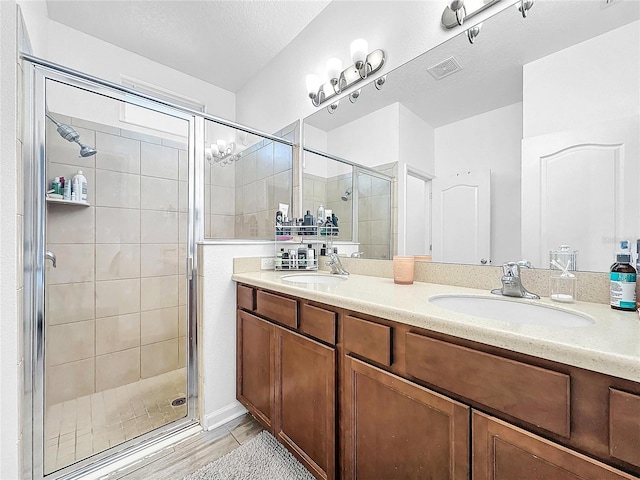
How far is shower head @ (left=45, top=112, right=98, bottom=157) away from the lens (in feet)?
5.34

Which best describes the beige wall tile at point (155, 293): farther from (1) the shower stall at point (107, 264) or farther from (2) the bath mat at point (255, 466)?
(2) the bath mat at point (255, 466)

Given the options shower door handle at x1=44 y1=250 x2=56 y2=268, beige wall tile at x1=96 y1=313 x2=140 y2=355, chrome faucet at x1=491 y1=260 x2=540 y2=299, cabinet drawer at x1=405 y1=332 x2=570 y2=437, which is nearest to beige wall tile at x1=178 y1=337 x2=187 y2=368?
beige wall tile at x1=96 y1=313 x2=140 y2=355

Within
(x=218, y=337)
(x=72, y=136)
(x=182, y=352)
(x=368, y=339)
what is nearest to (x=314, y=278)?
(x=218, y=337)

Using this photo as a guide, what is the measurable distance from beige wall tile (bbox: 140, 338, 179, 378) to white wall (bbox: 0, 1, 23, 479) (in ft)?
3.14

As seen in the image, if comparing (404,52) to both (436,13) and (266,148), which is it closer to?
(436,13)

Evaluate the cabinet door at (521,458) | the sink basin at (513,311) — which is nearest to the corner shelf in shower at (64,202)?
the sink basin at (513,311)

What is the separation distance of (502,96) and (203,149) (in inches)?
63.3

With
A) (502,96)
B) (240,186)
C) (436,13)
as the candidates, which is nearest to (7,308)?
(240,186)

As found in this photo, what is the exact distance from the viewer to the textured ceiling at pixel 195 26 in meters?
1.97

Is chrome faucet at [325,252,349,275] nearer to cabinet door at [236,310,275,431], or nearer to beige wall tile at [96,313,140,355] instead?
cabinet door at [236,310,275,431]

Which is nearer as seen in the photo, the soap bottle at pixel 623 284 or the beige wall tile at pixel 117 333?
the soap bottle at pixel 623 284

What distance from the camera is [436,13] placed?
4.62 feet

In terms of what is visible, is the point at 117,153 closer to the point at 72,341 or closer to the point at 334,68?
the point at 72,341

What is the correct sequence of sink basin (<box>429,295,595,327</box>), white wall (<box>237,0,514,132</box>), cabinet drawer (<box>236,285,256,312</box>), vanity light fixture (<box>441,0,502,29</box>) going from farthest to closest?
cabinet drawer (<box>236,285,256,312</box>) < white wall (<box>237,0,514,132</box>) < vanity light fixture (<box>441,0,502,29</box>) < sink basin (<box>429,295,595,327</box>)
